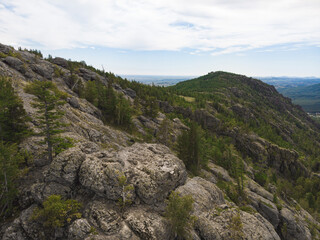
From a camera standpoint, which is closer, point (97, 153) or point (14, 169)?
point (14, 169)

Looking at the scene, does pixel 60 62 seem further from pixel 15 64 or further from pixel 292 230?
pixel 292 230

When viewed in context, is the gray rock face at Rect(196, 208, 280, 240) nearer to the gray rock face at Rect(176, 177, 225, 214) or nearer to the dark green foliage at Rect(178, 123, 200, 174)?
the gray rock face at Rect(176, 177, 225, 214)

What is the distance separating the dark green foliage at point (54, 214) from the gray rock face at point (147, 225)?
6.23 metres

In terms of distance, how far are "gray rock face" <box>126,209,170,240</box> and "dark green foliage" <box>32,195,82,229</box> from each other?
20.4ft

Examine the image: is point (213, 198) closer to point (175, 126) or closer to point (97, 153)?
point (97, 153)

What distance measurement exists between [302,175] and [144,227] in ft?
463

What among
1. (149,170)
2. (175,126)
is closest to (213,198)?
(149,170)

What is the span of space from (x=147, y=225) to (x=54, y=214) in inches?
405

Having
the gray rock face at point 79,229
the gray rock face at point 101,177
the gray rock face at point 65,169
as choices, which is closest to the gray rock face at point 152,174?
the gray rock face at point 101,177

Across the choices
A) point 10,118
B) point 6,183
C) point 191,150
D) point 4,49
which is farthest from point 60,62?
point 6,183

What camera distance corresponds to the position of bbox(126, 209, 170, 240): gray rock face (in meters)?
18.0

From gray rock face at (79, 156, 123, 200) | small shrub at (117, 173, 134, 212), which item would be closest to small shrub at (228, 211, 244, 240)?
small shrub at (117, 173, 134, 212)

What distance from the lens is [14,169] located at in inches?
834

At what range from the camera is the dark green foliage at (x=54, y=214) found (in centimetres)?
1705
